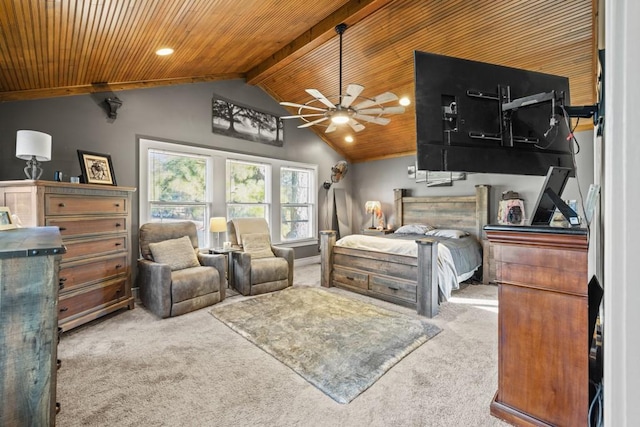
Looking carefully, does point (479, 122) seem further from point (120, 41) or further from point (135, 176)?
point (135, 176)

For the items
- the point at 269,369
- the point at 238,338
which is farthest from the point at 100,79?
the point at 269,369

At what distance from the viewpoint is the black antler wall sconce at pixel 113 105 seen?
360cm

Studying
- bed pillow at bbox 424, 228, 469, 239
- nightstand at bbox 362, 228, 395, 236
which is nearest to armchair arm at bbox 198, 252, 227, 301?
nightstand at bbox 362, 228, 395, 236

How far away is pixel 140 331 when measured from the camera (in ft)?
9.30

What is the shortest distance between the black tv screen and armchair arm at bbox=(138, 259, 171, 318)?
9.35 feet

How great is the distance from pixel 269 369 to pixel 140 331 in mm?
1500

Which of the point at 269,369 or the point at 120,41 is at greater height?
the point at 120,41

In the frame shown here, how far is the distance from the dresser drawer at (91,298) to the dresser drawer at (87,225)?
0.56 meters

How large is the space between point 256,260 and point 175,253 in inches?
41.9

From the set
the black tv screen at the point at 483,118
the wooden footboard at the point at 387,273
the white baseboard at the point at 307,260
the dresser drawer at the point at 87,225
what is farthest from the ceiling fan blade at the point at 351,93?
the white baseboard at the point at 307,260

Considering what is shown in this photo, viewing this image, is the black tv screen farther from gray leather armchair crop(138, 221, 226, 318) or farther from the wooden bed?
gray leather armchair crop(138, 221, 226, 318)

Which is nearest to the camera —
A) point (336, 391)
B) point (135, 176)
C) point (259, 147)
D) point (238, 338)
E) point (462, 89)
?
point (462, 89)

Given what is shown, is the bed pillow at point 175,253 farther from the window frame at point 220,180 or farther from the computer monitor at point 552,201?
the computer monitor at point 552,201

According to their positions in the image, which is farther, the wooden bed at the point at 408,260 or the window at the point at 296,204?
the window at the point at 296,204
